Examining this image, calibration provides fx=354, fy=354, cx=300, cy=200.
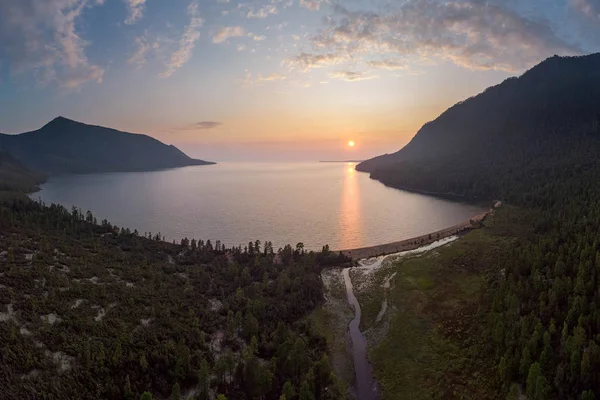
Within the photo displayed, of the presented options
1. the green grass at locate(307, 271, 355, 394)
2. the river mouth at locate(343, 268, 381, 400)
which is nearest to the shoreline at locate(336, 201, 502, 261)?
the green grass at locate(307, 271, 355, 394)

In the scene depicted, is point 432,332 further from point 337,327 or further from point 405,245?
point 405,245

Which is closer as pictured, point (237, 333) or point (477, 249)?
point (237, 333)

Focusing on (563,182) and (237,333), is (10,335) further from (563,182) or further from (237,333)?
(563,182)

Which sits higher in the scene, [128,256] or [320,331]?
[128,256]

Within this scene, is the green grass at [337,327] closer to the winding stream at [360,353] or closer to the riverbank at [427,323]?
the winding stream at [360,353]

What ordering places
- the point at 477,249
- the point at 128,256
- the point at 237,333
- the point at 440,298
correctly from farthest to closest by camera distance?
1. the point at 477,249
2. the point at 128,256
3. the point at 440,298
4. the point at 237,333

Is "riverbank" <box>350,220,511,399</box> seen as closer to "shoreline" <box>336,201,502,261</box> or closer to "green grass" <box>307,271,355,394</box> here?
"green grass" <box>307,271,355,394</box>

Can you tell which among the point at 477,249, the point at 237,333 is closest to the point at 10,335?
Answer: the point at 237,333
